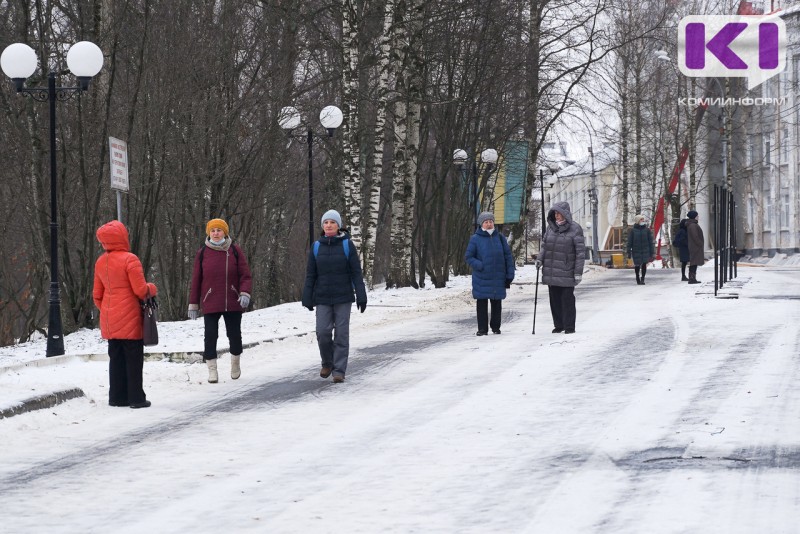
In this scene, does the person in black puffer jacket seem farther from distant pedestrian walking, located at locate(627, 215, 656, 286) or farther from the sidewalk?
distant pedestrian walking, located at locate(627, 215, 656, 286)

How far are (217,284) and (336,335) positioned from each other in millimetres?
1275

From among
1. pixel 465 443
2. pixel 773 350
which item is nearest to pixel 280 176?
pixel 773 350

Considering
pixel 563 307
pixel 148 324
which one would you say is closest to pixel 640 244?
pixel 563 307

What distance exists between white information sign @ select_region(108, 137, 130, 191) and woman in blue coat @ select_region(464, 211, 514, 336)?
4.58 metres

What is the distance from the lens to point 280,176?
2764 cm

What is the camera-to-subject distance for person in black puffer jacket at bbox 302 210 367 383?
12.2 meters

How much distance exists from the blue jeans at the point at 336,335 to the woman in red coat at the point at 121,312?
1.97 metres

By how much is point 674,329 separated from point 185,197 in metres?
10.6

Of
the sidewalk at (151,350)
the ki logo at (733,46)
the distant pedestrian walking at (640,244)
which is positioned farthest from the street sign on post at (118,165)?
the ki logo at (733,46)

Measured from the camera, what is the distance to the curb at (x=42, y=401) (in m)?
9.80

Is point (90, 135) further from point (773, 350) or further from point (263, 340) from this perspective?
point (773, 350)

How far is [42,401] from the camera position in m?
10.3

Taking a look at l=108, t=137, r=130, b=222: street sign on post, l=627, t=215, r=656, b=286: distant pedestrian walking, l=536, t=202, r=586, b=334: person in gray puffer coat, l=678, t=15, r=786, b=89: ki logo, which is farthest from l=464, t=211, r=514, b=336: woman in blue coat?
l=678, t=15, r=786, b=89: ki logo

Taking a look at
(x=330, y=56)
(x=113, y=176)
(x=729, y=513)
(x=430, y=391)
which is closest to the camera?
(x=729, y=513)
